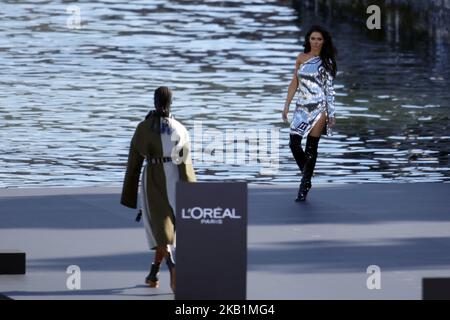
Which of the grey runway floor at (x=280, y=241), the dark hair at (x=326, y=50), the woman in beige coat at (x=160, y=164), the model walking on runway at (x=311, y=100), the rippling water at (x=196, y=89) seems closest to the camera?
the woman in beige coat at (x=160, y=164)

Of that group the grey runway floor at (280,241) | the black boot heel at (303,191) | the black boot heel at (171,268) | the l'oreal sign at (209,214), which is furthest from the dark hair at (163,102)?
the black boot heel at (303,191)

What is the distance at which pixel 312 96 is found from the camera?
2167 cm

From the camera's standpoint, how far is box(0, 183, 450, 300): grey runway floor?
669 inches

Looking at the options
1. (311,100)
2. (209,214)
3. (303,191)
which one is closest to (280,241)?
(303,191)

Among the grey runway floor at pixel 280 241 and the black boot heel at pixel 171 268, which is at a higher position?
the black boot heel at pixel 171 268

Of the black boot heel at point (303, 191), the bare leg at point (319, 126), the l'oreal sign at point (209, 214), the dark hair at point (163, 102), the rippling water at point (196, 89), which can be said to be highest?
the dark hair at point (163, 102)

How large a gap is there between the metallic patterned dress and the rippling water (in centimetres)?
294

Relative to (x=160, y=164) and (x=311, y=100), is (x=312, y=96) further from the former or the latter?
(x=160, y=164)

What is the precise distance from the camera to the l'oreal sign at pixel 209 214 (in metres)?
15.1

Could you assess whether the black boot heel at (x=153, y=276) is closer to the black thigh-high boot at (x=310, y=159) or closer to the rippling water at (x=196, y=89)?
the black thigh-high boot at (x=310, y=159)

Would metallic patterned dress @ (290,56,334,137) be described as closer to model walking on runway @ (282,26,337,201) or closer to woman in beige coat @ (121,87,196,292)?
model walking on runway @ (282,26,337,201)

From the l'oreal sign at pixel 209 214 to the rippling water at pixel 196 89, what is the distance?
9298 millimetres

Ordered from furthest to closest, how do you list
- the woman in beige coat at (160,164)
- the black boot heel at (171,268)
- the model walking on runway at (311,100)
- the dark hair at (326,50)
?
the model walking on runway at (311,100) → the dark hair at (326,50) → the woman in beige coat at (160,164) → the black boot heel at (171,268)

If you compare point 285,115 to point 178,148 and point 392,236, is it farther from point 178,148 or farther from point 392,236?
point 178,148
